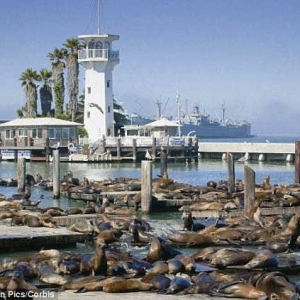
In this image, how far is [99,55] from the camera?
6100 centimetres

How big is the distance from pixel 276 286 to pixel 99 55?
51.1 m

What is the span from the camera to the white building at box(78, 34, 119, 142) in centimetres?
6075

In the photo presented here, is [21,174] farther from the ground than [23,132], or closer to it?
closer to it

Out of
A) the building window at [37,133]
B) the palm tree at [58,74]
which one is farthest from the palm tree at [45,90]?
the building window at [37,133]

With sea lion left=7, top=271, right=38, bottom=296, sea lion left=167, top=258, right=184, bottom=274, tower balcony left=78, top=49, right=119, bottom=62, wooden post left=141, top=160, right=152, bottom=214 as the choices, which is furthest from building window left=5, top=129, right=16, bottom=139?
sea lion left=7, top=271, right=38, bottom=296

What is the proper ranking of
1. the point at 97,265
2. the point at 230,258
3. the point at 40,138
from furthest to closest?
the point at 40,138, the point at 230,258, the point at 97,265

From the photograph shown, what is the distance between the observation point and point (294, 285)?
36.4ft

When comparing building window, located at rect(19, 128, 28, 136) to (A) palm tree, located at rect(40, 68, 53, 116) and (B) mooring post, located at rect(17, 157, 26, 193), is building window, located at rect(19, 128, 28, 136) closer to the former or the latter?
(A) palm tree, located at rect(40, 68, 53, 116)

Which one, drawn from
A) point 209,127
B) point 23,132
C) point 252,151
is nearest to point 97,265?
point 23,132

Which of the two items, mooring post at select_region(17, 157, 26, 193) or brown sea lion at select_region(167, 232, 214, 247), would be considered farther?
mooring post at select_region(17, 157, 26, 193)

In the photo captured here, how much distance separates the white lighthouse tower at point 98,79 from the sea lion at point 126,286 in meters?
48.9

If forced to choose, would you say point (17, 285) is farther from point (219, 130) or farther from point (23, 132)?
point (219, 130)

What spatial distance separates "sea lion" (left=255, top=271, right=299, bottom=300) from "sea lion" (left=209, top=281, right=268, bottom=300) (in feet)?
0.27

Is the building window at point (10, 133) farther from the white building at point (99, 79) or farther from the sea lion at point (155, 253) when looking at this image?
the sea lion at point (155, 253)
